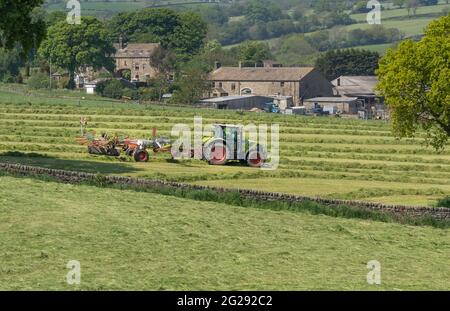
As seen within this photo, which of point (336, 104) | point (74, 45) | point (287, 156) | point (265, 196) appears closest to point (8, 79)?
point (74, 45)

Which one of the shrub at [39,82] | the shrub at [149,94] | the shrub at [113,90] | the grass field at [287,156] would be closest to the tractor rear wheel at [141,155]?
the grass field at [287,156]

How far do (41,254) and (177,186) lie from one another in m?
14.7

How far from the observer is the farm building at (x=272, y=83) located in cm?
14738

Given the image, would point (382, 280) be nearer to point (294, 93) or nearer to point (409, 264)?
point (409, 264)

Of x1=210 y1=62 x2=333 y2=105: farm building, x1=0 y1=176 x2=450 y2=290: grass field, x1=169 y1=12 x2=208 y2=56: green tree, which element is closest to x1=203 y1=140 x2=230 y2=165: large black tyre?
x1=0 y1=176 x2=450 y2=290: grass field

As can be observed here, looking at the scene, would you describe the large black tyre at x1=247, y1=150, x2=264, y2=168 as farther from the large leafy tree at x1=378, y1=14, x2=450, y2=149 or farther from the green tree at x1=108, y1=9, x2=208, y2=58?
the green tree at x1=108, y1=9, x2=208, y2=58

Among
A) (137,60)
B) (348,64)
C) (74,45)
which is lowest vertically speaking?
(348,64)

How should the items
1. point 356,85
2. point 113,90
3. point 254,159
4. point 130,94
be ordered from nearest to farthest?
1. point 254,159
2. point 130,94
3. point 113,90
4. point 356,85

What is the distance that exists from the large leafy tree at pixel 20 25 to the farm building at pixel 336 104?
3672 inches

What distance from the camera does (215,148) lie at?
53.2 m

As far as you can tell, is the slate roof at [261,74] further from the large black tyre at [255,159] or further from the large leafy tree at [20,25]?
the large leafy tree at [20,25]

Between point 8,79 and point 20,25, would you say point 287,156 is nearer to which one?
point 20,25

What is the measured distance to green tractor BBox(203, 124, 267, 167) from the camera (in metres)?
52.8

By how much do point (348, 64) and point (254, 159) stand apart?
13286cm
